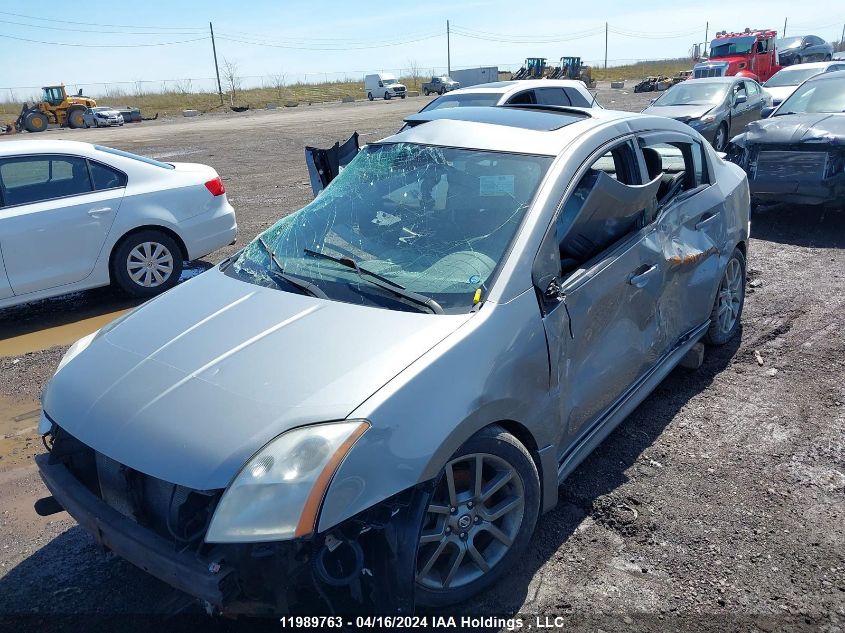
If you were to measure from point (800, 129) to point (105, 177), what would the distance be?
7736 mm

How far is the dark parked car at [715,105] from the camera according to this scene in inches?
487

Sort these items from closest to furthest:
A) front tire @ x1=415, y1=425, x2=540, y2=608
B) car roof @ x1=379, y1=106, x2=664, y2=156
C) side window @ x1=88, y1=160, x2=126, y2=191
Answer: front tire @ x1=415, y1=425, x2=540, y2=608
car roof @ x1=379, y1=106, x2=664, y2=156
side window @ x1=88, y1=160, x2=126, y2=191

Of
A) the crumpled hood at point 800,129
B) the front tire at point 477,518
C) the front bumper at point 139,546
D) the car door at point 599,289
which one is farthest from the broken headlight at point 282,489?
the crumpled hood at point 800,129

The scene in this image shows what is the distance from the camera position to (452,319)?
2703 millimetres

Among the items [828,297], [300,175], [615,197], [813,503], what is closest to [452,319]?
[615,197]

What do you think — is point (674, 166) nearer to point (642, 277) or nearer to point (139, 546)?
point (642, 277)

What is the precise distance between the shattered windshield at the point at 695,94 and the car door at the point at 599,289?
10.8 m

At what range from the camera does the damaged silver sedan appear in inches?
88.7

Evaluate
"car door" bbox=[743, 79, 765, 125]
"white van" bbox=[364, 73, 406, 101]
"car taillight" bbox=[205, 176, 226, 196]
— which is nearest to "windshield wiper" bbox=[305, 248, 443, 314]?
"car taillight" bbox=[205, 176, 226, 196]

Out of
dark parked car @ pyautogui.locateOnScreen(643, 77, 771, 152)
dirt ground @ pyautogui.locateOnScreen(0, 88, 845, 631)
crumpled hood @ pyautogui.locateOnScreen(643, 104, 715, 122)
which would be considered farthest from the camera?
dark parked car @ pyautogui.locateOnScreen(643, 77, 771, 152)

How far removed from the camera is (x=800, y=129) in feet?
27.1

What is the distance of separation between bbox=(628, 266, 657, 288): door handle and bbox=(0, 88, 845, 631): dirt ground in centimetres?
95

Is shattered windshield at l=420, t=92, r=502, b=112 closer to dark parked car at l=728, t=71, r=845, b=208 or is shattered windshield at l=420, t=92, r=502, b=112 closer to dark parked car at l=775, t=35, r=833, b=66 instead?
dark parked car at l=728, t=71, r=845, b=208

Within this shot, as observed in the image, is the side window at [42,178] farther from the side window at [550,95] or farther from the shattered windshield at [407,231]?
the side window at [550,95]
